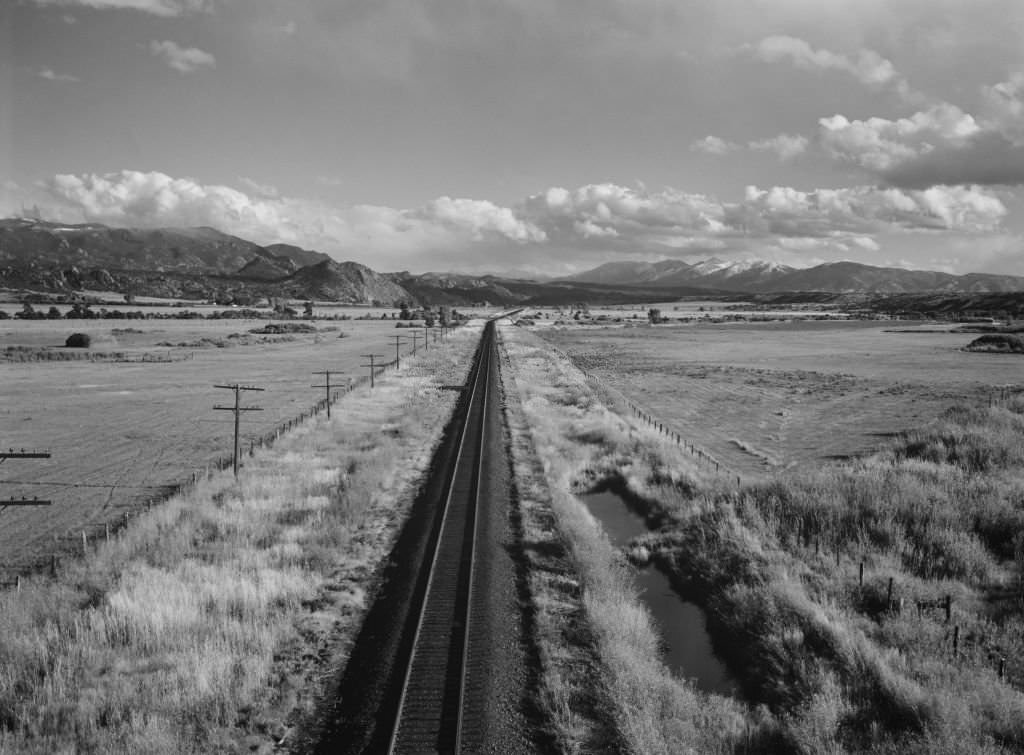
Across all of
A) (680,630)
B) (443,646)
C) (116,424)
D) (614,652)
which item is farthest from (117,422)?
(614,652)

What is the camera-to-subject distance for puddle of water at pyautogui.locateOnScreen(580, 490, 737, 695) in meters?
11.9

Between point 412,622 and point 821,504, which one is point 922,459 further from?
point 412,622

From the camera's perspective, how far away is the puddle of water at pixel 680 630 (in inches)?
470

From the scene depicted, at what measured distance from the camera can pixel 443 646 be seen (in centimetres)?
1188

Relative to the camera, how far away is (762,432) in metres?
37.0

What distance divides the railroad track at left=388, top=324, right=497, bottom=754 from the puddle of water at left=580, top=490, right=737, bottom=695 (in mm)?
4161

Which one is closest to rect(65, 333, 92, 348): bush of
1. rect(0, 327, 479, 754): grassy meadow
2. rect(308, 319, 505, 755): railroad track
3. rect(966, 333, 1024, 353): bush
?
rect(0, 327, 479, 754): grassy meadow

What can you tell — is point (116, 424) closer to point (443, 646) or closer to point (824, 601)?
point (443, 646)

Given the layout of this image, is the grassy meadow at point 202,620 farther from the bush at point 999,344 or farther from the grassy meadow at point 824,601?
the bush at point 999,344

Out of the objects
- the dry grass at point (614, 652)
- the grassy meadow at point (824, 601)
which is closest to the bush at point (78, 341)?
the dry grass at point (614, 652)

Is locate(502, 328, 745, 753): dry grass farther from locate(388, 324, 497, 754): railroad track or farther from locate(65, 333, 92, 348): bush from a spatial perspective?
locate(65, 333, 92, 348): bush

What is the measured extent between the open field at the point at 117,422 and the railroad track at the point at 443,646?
10644mm

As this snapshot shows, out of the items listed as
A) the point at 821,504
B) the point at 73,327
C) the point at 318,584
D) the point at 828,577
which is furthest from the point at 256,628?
the point at 73,327

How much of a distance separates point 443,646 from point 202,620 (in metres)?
4.82
